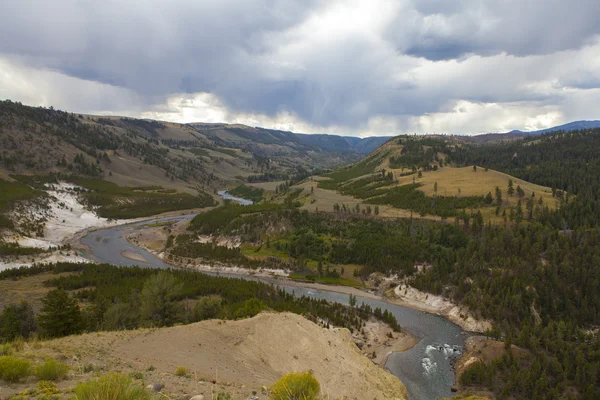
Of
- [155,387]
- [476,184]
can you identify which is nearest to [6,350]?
[155,387]

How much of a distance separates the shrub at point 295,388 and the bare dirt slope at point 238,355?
430 cm

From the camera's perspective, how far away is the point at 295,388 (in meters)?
16.1

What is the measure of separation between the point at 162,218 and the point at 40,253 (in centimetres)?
8290

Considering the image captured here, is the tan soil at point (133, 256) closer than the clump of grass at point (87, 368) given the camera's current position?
No

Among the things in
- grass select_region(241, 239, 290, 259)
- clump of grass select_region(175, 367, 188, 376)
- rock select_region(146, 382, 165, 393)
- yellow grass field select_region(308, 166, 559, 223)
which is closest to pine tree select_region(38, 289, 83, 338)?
clump of grass select_region(175, 367, 188, 376)

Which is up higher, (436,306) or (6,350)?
(6,350)

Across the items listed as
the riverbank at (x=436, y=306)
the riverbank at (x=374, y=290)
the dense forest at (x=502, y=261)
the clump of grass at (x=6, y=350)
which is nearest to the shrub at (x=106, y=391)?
the clump of grass at (x=6, y=350)

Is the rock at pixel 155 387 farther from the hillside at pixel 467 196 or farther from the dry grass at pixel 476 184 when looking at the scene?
the dry grass at pixel 476 184

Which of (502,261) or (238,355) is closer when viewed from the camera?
(238,355)

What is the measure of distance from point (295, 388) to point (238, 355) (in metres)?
17.2

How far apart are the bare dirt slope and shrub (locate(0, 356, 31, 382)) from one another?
5.84 m

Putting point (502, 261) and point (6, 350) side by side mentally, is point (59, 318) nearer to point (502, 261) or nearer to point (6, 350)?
point (6, 350)

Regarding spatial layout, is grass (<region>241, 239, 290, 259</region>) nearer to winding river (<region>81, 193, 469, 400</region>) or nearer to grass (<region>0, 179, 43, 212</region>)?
winding river (<region>81, 193, 469, 400</region>)

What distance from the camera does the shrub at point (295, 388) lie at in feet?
51.3
